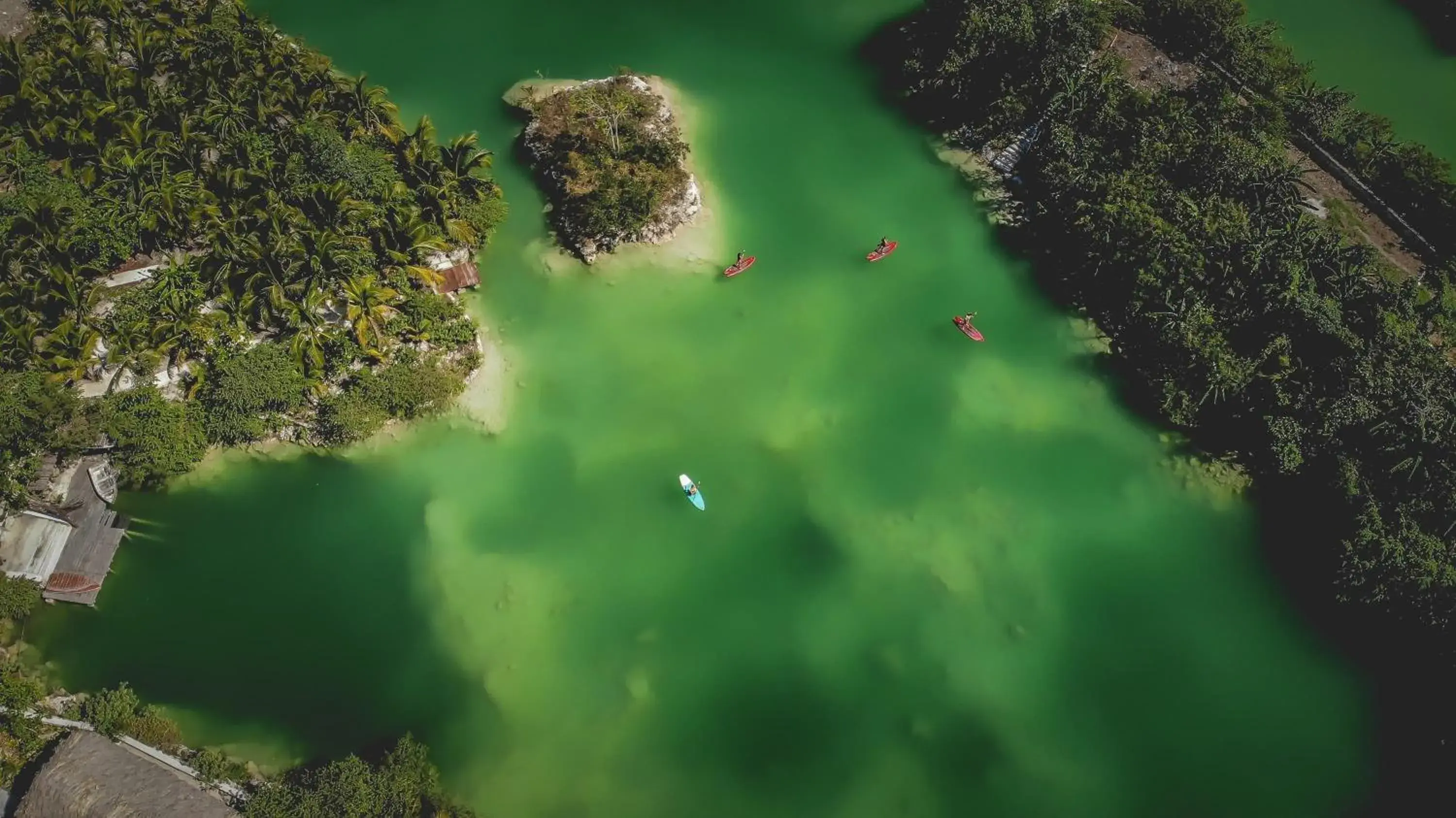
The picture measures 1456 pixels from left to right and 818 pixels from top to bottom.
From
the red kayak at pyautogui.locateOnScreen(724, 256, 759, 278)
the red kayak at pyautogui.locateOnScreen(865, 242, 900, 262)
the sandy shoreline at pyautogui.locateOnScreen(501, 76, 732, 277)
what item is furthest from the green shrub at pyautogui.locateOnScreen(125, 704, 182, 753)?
the red kayak at pyautogui.locateOnScreen(865, 242, 900, 262)

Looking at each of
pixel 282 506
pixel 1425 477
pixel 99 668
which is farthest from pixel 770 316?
pixel 99 668

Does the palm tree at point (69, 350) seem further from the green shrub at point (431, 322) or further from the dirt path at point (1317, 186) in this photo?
the dirt path at point (1317, 186)

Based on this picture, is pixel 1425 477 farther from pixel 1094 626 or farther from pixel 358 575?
pixel 358 575

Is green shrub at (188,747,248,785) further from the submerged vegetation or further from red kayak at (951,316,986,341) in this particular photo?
the submerged vegetation

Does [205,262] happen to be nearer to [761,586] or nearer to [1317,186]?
[761,586]

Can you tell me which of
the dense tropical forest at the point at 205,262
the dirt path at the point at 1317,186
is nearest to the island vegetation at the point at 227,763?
the dense tropical forest at the point at 205,262

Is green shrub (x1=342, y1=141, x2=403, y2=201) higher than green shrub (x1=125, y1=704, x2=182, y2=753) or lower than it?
higher
